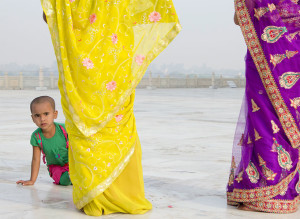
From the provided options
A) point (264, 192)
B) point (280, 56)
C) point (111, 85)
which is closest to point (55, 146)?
point (111, 85)

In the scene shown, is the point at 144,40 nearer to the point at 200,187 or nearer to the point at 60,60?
the point at 60,60

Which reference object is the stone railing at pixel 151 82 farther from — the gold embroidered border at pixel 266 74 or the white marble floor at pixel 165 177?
the gold embroidered border at pixel 266 74

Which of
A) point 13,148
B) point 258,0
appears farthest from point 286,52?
point 13,148

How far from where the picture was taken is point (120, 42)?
9.83ft

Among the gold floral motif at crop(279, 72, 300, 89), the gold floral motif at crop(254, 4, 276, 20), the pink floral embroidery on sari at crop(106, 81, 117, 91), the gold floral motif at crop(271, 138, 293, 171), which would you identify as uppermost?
the gold floral motif at crop(254, 4, 276, 20)

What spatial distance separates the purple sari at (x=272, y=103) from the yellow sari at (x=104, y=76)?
1.64 ft

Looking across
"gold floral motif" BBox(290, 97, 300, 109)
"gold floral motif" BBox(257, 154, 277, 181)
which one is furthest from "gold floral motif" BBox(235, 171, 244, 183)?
"gold floral motif" BBox(290, 97, 300, 109)

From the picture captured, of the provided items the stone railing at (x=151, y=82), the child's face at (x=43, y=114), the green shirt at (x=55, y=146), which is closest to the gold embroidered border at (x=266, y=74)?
the child's face at (x=43, y=114)

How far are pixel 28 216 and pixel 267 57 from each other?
1.59 m

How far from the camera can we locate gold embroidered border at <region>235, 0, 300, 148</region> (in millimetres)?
3076

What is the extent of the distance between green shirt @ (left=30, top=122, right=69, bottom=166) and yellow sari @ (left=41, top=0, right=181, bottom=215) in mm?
772

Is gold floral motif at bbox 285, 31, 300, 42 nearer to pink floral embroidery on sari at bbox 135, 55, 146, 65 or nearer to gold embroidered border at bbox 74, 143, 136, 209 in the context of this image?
pink floral embroidery on sari at bbox 135, 55, 146, 65

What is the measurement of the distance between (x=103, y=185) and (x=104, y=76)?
0.60 m

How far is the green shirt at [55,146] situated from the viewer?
3805mm
